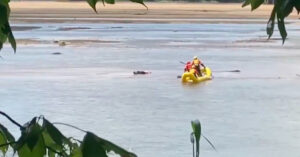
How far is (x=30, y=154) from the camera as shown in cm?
170

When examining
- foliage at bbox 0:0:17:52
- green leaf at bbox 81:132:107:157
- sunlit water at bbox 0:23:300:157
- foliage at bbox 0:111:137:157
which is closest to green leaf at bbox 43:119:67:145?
foliage at bbox 0:111:137:157

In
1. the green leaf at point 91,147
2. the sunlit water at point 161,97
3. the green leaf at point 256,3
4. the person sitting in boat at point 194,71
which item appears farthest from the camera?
the person sitting in boat at point 194,71

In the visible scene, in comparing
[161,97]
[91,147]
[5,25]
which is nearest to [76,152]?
[91,147]

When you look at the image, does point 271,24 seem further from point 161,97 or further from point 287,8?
point 161,97

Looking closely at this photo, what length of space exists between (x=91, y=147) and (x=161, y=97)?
50.5 feet

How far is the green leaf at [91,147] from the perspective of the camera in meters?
1.63

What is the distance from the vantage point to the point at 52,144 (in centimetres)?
175

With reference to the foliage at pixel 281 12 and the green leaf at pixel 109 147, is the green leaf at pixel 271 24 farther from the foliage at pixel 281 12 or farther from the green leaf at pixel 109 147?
the green leaf at pixel 109 147

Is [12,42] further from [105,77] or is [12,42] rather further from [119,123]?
[105,77]

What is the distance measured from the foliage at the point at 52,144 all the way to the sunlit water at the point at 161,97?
2021mm

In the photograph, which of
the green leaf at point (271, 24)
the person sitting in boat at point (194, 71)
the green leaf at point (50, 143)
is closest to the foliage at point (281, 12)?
the green leaf at point (271, 24)

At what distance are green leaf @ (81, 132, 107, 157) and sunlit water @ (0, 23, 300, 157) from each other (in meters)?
2.13

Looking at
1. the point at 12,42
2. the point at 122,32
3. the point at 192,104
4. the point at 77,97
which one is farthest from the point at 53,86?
the point at 122,32

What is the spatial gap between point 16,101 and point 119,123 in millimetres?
3386
